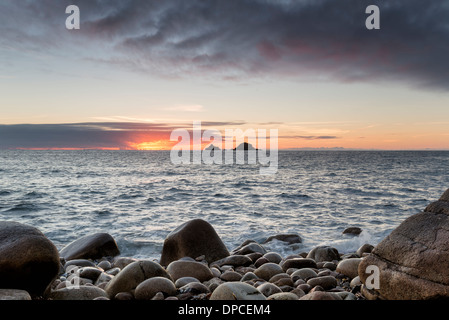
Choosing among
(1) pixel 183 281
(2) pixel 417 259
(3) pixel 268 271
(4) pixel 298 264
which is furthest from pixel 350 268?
(1) pixel 183 281

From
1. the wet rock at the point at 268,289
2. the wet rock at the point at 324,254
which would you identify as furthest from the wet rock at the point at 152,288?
the wet rock at the point at 324,254

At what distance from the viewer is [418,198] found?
24109 millimetres

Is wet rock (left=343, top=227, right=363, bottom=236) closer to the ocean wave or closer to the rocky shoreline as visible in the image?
the rocky shoreline

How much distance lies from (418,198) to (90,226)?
22.4 metres

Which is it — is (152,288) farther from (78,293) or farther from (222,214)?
(222,214)

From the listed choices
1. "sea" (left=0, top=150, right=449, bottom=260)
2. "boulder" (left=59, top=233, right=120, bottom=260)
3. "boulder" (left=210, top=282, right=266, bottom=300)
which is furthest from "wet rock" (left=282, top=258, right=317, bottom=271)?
"boulder" (left=59, top=233, right=120, bottom=260)

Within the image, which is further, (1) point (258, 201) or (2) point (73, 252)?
(1) point (258, 201)

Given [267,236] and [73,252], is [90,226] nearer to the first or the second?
[73,252]

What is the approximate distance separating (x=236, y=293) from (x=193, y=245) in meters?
4.87

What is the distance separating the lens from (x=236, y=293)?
458 cm

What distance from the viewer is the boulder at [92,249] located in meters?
9.56

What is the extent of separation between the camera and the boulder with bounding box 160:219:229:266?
30.3 ft

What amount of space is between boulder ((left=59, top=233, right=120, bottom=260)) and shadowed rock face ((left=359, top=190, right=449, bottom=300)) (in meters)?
7.55
